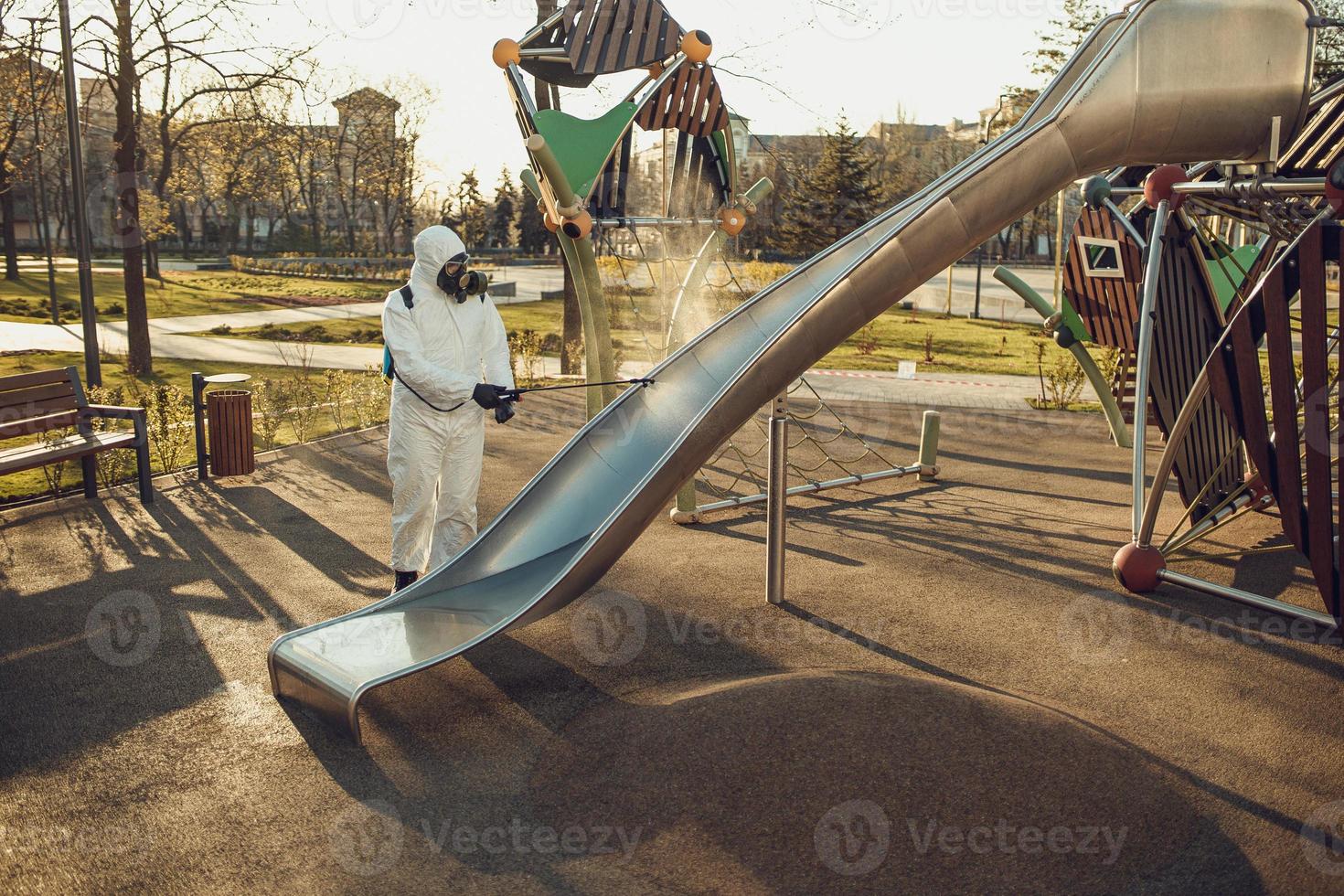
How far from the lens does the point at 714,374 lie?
6965mm

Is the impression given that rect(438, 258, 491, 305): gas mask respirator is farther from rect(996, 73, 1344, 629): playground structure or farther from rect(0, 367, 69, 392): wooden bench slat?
rect(996, 73, 1344, 629): playground structure

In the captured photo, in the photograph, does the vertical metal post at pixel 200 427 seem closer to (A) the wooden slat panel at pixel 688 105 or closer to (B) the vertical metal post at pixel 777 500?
(A) the wooden slat panel at pixel 688 105

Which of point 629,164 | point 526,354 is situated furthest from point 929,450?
point 526,354

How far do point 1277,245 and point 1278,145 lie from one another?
259cm

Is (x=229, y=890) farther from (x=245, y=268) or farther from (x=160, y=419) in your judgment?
(x=245, y=268)

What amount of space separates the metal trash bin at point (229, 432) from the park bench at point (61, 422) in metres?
0.86

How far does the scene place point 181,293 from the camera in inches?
1351

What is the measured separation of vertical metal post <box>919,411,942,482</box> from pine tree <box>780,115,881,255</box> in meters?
25.8

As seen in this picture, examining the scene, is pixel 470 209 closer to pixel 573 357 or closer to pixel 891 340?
pixel 891 340

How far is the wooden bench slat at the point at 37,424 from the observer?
796 cm

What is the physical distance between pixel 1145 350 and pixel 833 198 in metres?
29.8

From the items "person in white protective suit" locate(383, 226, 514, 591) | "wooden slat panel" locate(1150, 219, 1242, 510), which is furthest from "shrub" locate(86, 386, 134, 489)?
"wooden slat panel" locate(1150, 219, 1242, 510)

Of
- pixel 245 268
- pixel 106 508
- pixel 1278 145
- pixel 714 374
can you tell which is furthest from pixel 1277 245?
pixel 245 268

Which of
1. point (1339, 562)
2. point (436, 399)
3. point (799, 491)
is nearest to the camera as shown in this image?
point (1339, 562)
